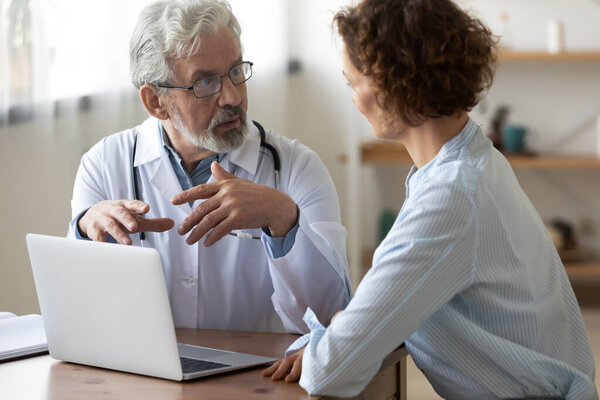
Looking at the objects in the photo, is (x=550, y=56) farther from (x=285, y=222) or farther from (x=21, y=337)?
(x=21, y=337)

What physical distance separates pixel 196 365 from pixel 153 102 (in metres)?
0.85

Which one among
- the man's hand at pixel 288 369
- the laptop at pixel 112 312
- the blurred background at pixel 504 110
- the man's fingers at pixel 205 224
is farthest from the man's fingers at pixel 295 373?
the blurred background at pixel 504 110

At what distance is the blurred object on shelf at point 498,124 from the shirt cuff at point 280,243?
3.19m

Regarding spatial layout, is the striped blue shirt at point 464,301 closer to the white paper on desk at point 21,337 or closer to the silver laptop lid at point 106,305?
the silver laptop lid at point 106,305

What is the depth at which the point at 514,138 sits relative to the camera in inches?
183

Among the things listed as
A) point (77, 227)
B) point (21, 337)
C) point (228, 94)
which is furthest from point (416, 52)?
point (21, 337)

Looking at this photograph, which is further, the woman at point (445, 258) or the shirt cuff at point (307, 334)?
the shirt cuff at point (307, 334)

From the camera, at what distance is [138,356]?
135 centimetres

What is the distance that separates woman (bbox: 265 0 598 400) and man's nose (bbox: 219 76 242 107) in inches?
22.6

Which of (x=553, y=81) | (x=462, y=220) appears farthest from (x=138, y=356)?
(x=553, y=81)

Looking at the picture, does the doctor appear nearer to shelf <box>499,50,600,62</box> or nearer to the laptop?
the laptop

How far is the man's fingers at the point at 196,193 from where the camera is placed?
5.04ft

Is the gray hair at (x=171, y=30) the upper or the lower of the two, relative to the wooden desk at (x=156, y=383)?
upper

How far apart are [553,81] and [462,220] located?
12.6ft
